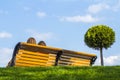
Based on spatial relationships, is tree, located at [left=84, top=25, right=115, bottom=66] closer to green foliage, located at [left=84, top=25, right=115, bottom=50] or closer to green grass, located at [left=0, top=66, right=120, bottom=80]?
green foliage, located at [left=84, top=25, right=115, bottom=50]

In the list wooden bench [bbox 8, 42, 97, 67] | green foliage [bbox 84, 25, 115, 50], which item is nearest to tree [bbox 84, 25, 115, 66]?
green foliage [bbox 84, 25, 115, 50]

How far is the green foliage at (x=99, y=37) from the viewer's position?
42.3m

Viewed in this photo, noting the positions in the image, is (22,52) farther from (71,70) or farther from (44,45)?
(71,70)

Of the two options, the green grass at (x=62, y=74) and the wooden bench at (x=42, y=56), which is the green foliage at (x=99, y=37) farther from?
the green grass at (x=62, y=74)

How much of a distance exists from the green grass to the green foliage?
96.9 ft

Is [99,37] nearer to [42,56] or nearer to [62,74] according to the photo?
[42,56]

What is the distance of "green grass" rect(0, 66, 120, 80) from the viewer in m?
10.8

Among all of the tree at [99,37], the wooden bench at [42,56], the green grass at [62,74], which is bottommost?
the green grass at [62,74]

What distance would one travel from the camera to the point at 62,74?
37.6 feet

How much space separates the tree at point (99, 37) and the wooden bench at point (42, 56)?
77.2 feet

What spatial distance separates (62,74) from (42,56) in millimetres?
6814

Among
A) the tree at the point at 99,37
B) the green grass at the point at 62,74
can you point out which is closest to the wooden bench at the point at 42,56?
the green grass at the point at 62,74

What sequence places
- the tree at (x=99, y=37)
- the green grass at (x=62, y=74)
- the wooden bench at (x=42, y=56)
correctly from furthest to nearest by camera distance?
1. the tree at (x=99, y=37)
2. the wooden bench at (x=42, y=56)
3. the green grass at (x=62, y=74)

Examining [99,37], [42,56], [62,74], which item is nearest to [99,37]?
[99,37]
